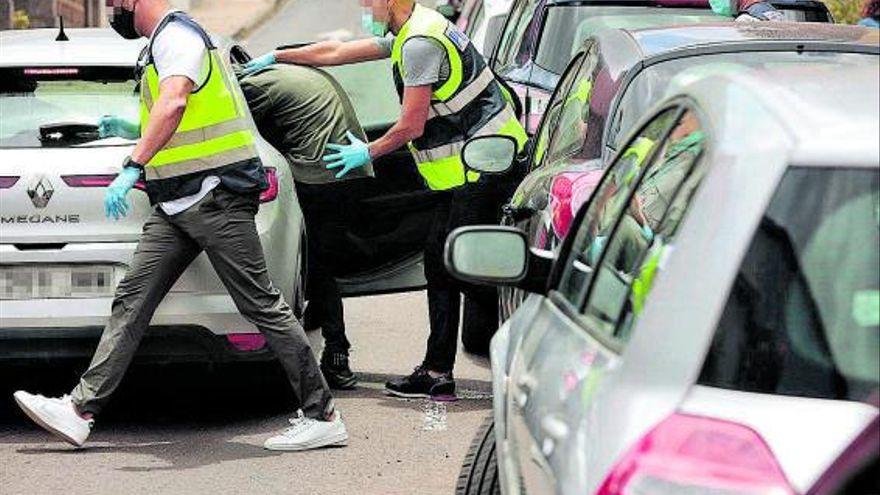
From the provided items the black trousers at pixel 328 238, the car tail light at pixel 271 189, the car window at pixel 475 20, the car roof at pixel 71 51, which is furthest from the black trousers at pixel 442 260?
the car window at pixel 475 20

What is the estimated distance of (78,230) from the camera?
749cm

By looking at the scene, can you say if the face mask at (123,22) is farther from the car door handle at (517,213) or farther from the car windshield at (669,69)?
the car windshield at (669,69)

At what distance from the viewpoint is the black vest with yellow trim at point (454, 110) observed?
8430 millimetres

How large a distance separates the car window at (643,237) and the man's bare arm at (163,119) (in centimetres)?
320

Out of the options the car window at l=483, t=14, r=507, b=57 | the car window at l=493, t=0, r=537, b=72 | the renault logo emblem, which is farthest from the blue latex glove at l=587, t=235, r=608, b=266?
the car window at l=483, t=14, r=507, b=57

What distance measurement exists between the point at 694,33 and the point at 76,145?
7.66 feet

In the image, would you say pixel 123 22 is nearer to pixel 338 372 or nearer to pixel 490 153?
pixel 490 153

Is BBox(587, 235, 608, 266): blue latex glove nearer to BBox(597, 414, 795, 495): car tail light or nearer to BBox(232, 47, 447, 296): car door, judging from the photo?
BBox(597, 414, 795, 495): car tail light

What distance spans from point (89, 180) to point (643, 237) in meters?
3.94

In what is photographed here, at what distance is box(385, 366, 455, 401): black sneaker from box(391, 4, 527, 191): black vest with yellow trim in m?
0.81

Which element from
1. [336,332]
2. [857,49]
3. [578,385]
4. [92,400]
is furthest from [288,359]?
[578,385]

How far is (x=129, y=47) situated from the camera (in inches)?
322

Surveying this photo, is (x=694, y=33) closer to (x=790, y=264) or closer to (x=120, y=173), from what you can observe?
(x=120, y=173)

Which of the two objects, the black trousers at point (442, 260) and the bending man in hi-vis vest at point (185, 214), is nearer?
the bending man in hi-vis vest at point (185, 214)
